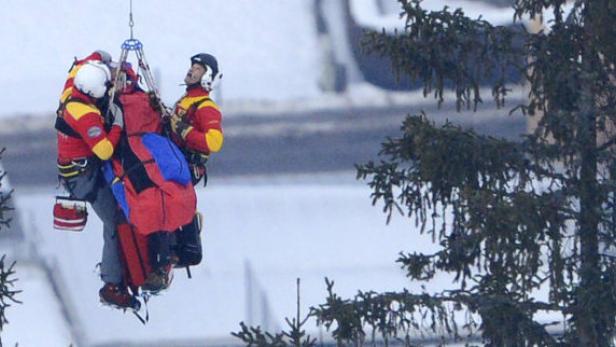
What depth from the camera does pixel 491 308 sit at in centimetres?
623

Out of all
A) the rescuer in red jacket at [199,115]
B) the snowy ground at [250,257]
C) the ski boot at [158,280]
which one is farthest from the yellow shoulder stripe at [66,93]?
the snowy ground at [250,257]

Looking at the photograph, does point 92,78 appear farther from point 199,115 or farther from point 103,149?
point 199,115

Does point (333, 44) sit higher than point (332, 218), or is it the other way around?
point (333, 44)

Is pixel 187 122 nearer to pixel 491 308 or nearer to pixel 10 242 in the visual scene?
pixel 491 308

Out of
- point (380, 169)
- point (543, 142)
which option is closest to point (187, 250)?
point (380, 169)

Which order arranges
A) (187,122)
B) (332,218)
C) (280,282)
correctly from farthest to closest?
(332,218)
(280,282)
(187,122)

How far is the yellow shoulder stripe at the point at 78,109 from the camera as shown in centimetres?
602

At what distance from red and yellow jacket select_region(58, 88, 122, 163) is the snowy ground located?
298 inches

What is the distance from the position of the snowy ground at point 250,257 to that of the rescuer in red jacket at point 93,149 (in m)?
7.34

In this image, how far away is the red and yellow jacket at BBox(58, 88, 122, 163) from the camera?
6.02 m

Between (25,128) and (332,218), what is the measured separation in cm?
222

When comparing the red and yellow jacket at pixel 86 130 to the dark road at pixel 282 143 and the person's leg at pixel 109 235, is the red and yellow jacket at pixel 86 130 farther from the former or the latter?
the dark road at pixel 282 143

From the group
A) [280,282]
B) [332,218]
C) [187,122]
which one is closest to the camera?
[187,122]

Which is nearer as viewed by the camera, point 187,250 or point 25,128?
point 187,250
